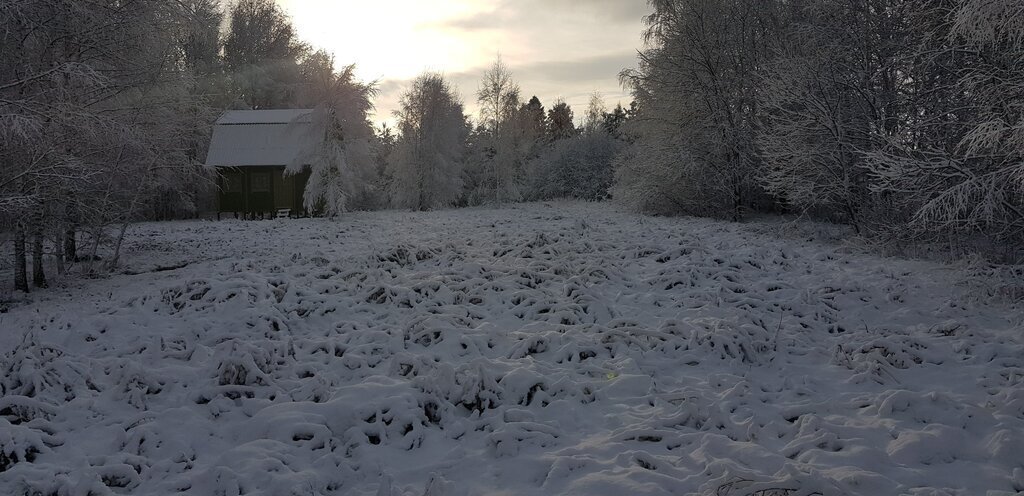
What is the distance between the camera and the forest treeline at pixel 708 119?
846 cm

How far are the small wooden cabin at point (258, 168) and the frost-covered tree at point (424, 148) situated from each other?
6.38m

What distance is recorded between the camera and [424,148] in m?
33.7

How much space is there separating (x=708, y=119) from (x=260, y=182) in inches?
868

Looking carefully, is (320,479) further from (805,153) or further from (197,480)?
(805,153)

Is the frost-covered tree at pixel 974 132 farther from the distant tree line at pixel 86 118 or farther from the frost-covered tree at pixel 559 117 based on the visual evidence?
the frost-covered tree at pixel 559 117

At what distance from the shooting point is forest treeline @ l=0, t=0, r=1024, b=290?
8.46m

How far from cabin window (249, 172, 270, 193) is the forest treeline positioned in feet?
8.51

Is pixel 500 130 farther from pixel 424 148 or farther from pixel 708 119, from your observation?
pixel 708 119

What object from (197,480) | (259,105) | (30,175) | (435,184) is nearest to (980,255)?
(197,480)

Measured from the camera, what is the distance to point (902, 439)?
4242mm

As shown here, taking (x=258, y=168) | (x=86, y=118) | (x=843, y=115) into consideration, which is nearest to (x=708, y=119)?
(x=843, y=115)

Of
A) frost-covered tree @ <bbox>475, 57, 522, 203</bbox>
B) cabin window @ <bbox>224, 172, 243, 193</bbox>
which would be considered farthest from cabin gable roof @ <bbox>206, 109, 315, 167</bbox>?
frost-covered tree @ <bbox>475, 57, 522, 203</bbox>

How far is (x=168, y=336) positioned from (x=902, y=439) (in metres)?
7.56

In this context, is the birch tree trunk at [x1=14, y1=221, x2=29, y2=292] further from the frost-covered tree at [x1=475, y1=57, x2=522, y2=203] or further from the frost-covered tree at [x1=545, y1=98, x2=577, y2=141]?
the frost-covered tree at [x1=545, y1=98, x2=577, y2=141]
